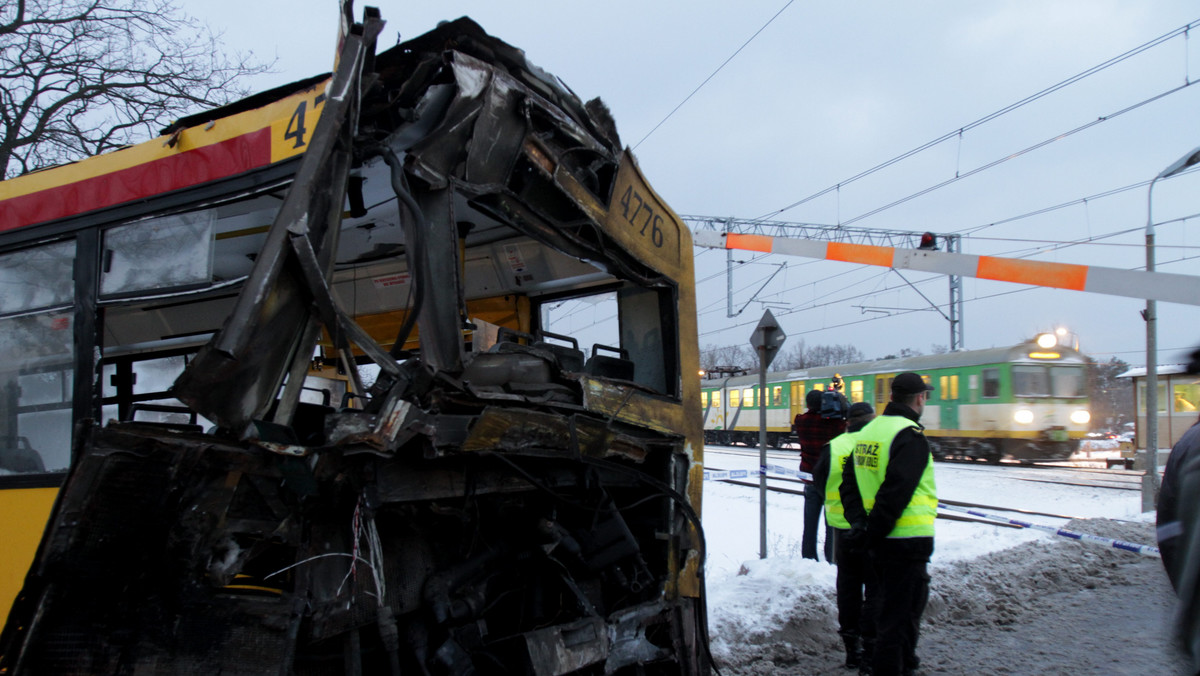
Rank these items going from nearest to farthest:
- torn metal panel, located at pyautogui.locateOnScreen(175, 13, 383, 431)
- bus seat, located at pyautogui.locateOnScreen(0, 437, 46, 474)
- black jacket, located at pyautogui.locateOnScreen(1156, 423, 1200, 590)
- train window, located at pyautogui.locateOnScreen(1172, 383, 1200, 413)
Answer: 1. black jacket, located at pyautogui.locateOnScreen(1156, 423, 1200, 590)
2. torn metal panel, located at pyautogui.locateOnScreen(175, 13, 383, 431)
3. bus seat, located at pyautogui.locateOnScreen(0, 437, 46, 474)
4. train window, located at pyautogui.locateOnScreen(1172, 383, 1200, 413)

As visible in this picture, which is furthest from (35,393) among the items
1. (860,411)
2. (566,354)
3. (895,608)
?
(860,411)

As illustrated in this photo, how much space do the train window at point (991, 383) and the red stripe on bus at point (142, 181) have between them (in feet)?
67.8

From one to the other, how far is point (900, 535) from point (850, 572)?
3.22 ft

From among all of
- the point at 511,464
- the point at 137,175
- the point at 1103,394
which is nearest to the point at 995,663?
the point at 511,464

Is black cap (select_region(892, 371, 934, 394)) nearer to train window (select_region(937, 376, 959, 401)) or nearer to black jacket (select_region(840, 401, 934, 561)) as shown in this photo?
black jacket (select_region(840, 401, 934, 561))

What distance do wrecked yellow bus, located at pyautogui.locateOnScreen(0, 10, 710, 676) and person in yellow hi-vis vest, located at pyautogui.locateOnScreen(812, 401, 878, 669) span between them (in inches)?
53.8

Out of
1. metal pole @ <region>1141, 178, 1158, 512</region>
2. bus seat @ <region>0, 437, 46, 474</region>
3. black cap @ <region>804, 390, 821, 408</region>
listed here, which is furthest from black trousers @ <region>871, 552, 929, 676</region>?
metal pole @ <region>1141, 178, 1158, 512</region>

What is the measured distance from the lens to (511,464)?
2.94 metres

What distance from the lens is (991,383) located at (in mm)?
20109

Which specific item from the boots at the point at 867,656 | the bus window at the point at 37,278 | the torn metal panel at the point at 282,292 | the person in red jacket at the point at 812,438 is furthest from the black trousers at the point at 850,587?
the bus window at the point at 37,278

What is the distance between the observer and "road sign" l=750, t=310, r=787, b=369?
8.05m

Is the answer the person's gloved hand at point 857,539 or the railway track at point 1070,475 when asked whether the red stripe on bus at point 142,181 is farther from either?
the railway track at point 1070,475

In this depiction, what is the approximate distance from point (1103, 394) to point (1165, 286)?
160 ft

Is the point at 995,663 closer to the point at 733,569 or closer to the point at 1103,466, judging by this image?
the point at 733,569
